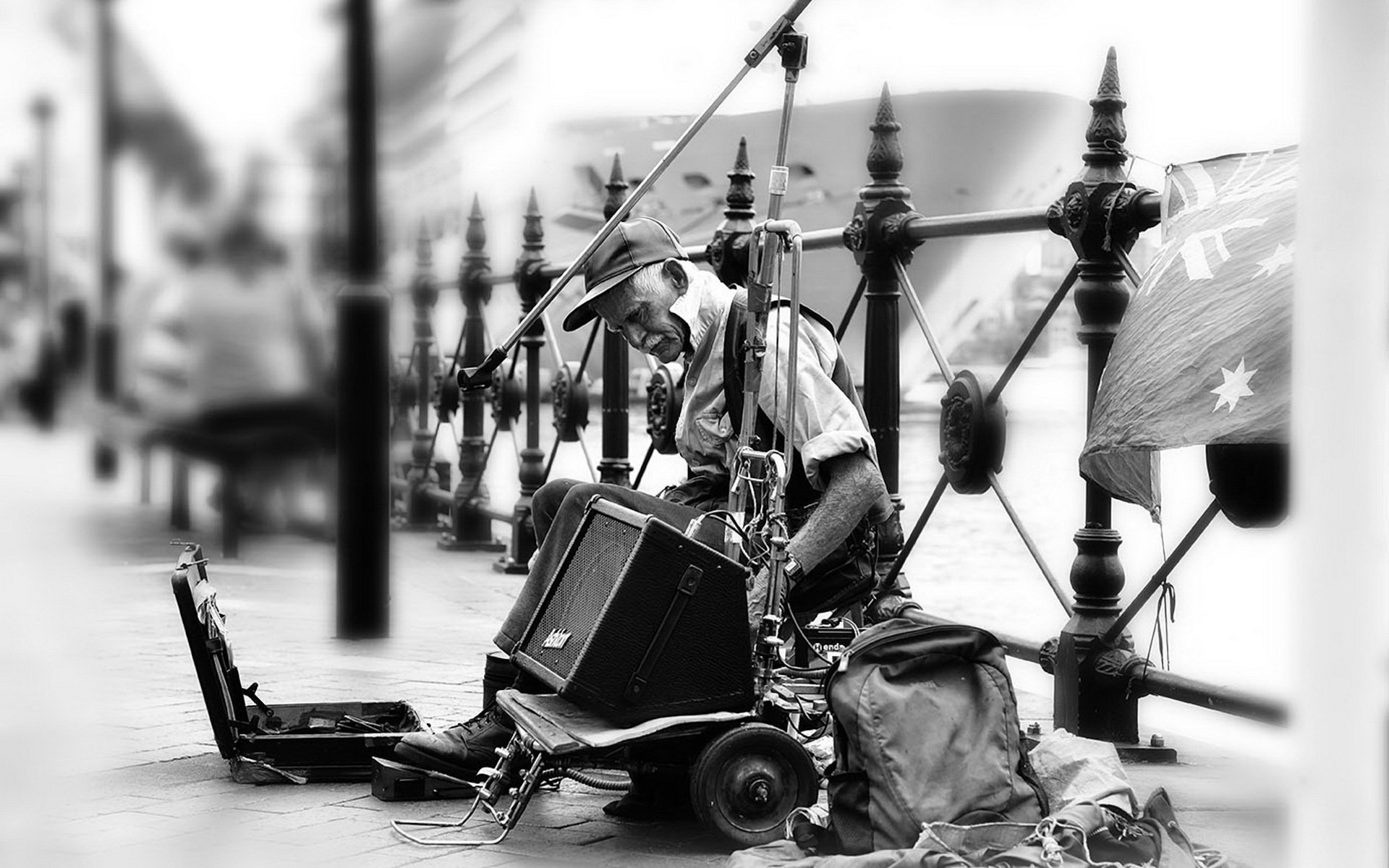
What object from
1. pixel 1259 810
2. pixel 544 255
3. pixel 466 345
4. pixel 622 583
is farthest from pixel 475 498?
pixel 1259 810

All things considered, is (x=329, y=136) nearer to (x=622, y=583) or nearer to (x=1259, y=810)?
(x=622, y=583)

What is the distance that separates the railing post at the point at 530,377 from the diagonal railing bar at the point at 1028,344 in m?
3.73

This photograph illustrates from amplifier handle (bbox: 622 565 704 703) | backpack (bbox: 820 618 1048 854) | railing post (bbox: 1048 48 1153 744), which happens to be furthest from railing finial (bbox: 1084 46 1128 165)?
amplifier handle (bbox: 622 565 704 703)

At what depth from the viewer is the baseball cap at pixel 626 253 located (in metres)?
3.69

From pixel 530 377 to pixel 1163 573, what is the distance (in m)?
5.08

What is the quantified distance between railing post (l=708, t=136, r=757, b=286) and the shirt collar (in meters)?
1.79

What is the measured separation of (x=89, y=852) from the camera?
302 centimetres

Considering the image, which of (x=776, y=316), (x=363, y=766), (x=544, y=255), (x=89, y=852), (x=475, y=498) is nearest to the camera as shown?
(x=89, y=852)

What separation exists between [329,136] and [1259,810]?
2.73 metres

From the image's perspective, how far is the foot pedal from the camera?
11.4ft

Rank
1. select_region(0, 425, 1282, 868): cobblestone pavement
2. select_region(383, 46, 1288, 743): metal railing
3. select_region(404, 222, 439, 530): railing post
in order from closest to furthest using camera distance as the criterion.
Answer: select_region(0, 425, 1282, 868): cobblestone pavement → select_region(383, 46, 1288, 743): metal railing → select_region(404, 222, 439, 530): railing post

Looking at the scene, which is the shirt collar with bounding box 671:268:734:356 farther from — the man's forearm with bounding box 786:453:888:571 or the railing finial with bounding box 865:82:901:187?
the railing finial with bounding box 865:82:901:187

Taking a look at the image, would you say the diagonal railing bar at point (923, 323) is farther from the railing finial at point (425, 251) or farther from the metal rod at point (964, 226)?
the railing finial at point (425, 251)

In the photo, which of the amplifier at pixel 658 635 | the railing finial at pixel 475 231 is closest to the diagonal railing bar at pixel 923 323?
the amplifier at pixel 658 635
